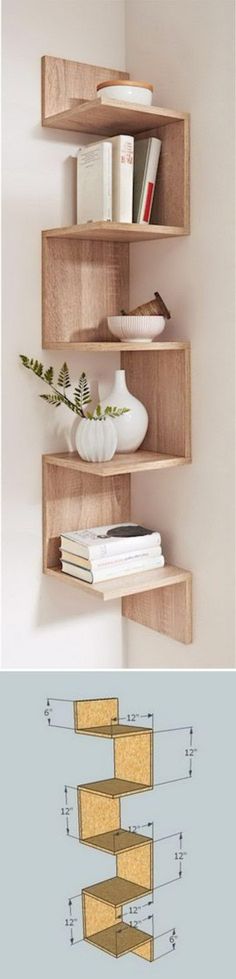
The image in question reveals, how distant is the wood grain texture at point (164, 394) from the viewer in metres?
1.88

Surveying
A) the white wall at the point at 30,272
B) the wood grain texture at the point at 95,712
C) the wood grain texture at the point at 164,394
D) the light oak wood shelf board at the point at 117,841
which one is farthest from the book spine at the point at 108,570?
the light oak wood shelf board at the point at 117,841

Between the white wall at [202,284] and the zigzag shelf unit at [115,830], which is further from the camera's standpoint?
the white wall at [202,284]

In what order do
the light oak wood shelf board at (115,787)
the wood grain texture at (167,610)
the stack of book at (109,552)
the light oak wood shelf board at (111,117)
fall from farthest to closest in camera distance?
the wood grain texture at (167,610)
the stack of book at (109,552)
the light oak wood shelf board at (111,117)
the light oak wood shelf board at (115,787)

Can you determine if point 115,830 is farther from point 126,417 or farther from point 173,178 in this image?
point 173,178

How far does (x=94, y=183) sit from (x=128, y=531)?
2.19 feet

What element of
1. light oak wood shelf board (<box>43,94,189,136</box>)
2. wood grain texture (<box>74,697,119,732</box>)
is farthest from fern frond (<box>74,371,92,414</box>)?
wood grain texture (<box>74,697,119,732</box>)

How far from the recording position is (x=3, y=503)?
6.23 feet

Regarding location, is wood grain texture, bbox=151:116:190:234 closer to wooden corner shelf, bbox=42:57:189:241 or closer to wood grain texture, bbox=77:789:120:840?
wooden corner shelf, bbox=42:57:189:241

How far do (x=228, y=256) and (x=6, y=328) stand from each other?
44 cm

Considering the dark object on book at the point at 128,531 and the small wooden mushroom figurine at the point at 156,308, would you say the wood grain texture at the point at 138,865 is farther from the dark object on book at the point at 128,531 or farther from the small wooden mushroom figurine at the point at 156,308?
the small wooden mushroom figurine at the point at 156,308

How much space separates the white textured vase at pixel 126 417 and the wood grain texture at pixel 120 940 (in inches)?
34.1

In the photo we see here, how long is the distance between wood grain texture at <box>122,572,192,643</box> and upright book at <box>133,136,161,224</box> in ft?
2.27

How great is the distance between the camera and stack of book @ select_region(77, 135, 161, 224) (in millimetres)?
1786

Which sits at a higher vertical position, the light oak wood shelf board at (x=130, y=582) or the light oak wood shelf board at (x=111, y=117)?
the light oak wood shelf board at (x=111, y=117)
